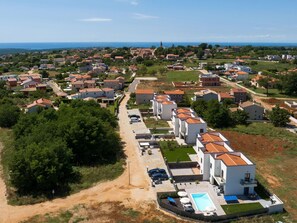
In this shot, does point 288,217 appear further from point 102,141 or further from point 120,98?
point 120,98

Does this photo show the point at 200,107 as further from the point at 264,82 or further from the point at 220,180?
the point at 264,82

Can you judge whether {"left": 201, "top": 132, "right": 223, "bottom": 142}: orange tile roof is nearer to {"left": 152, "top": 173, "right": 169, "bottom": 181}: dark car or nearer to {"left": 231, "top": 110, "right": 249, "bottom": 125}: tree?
{"left": 152, "top": 173, "right": 169, "bottom": 181}: dark car

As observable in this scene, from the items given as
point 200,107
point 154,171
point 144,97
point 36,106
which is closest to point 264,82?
point 200,107

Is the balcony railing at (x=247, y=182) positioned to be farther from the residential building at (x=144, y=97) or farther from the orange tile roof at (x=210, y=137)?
the residential building at (x=144, y=97)

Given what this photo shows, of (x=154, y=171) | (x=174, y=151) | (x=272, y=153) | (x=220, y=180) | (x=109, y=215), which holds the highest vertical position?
(x=220, y=180)

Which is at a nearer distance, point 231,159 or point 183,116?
point 231,159

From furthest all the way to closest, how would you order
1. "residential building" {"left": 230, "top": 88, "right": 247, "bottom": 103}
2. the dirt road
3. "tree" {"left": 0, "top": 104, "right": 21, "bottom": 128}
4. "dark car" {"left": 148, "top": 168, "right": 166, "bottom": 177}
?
1. "residential building" {"left": 230, "top": 88, "right": 247, "bottom": 103}
2. "tree" {"left": 0, "top": 104, "right": 21, "bottom": 128}
3. "dark car" {"left": 148, "top": 168, "right": 166, "bottom": 177}
4. the dirt road

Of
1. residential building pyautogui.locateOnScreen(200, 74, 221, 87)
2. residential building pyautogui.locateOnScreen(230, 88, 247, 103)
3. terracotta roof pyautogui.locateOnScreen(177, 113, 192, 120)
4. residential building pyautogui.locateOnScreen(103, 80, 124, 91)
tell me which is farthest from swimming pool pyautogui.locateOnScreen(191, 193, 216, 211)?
residential building pyautogui.locateOnScreen(200, 74, 221, 87)
